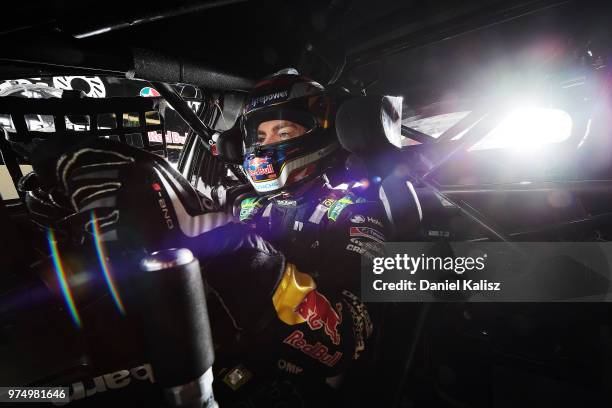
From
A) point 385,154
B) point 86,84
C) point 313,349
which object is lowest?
point 313,349

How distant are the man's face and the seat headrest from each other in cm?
43

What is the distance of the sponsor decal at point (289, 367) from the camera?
115 centimetres

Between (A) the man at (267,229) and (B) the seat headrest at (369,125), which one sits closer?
(A) the man at (267,229)

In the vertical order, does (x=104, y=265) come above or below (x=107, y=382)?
above

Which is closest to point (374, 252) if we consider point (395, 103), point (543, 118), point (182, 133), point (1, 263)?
point (395, 103)

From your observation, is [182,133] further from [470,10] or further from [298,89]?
[470,10]

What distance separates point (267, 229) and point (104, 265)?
3.25ft

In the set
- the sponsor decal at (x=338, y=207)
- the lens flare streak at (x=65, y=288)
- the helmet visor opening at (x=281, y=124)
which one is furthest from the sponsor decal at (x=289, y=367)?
the helmet visor opening at (x=281, y=124)

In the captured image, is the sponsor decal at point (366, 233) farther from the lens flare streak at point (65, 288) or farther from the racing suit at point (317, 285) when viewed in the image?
the lens flare streak at point (65, 288)

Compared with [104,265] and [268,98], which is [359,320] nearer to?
[104,265]

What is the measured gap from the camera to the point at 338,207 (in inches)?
55.7

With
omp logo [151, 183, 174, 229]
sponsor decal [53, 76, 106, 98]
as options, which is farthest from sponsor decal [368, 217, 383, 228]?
sponsor decal [53, 76, 106, 98]

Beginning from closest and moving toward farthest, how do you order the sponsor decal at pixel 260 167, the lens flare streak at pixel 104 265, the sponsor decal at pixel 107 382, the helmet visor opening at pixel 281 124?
the lens flare streak at pixel 104 265 → the sponsor decal at pixel 107 382 → the sponsor decal at pixel 260 167 → the helmet visor opening at pixel 281 124

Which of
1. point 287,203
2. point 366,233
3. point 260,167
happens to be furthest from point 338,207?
point 260,167
